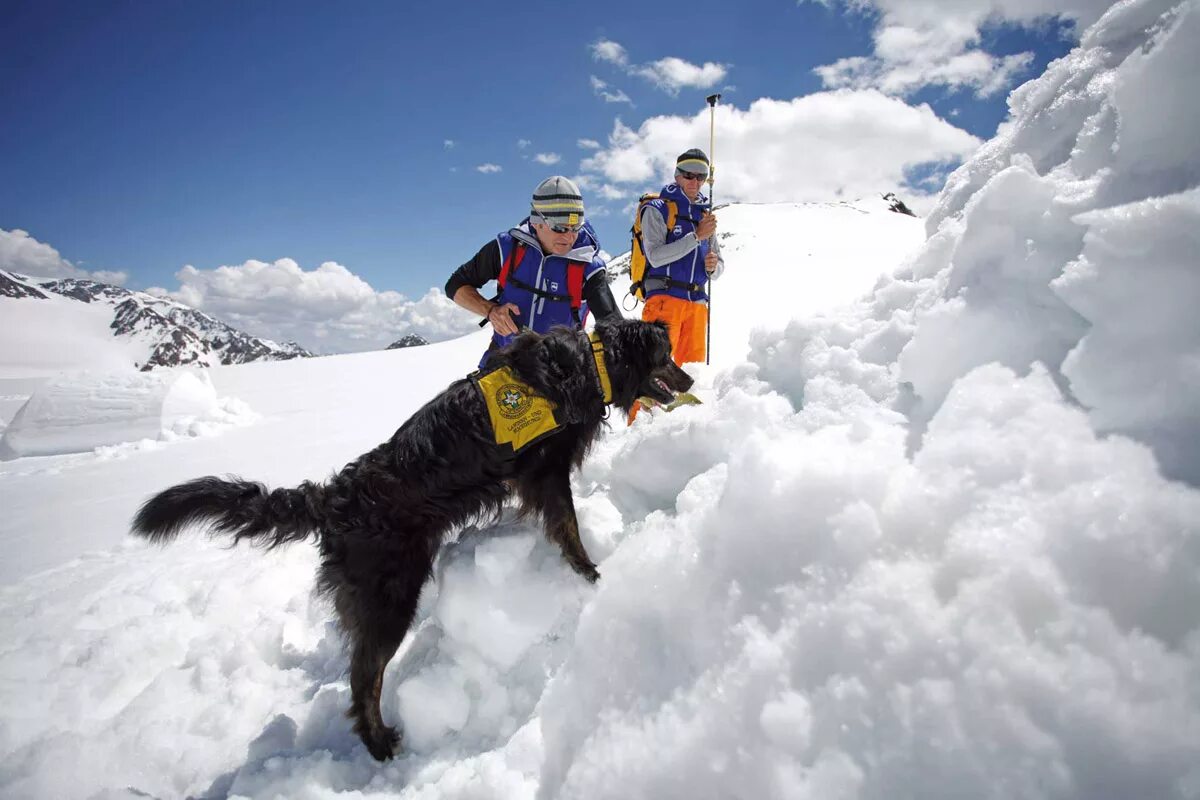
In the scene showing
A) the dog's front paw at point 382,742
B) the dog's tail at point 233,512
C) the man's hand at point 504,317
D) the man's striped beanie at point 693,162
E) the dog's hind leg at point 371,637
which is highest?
the man's striped beanie at point 693,162

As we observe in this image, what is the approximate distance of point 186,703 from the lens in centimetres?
261

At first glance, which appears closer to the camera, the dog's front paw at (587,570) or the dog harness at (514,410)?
the dog's front paw at (587,570)

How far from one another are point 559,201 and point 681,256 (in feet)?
5.86

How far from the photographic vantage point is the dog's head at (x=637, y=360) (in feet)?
10.5

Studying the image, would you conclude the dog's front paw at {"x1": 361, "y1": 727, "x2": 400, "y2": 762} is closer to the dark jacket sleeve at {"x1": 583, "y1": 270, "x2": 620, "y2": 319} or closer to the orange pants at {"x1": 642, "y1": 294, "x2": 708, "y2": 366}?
the dark jacket sleeve at {"x1": 583, "y1": 270, "x2": 620, "y2": 319}

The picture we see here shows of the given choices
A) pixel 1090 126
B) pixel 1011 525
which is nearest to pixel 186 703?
pixel 1011 525

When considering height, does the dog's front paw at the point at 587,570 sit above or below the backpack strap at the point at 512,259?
below

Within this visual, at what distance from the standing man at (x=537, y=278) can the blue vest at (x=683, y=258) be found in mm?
1293

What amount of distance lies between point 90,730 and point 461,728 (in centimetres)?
200

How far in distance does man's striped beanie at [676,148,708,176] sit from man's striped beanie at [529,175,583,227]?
2.05 metres

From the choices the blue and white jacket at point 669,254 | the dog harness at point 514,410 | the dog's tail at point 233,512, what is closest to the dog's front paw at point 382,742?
the dog's tail at point 233,512

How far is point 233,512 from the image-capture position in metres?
2.42

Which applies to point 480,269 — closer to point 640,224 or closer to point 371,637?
point 640,224

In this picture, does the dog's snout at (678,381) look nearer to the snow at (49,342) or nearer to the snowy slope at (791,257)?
the snowy slope at (791,257)
